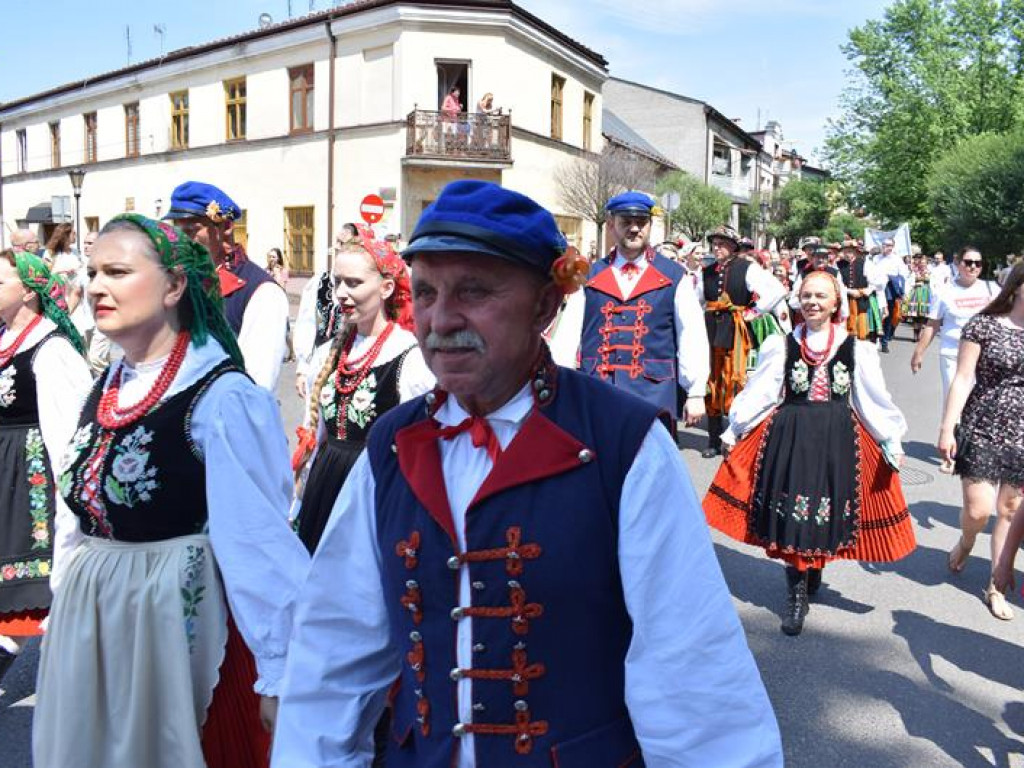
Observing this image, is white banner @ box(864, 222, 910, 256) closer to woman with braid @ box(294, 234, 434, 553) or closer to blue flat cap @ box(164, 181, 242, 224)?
blue flat cap @ box(164, 181, 242, 224)

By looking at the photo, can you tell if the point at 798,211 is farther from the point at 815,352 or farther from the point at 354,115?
the point at 815,352

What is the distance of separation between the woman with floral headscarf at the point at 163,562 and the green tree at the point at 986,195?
35.0 m

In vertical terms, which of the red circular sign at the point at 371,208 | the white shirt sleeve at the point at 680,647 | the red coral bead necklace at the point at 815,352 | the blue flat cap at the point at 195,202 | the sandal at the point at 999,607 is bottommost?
the sandal at the point at 999,607

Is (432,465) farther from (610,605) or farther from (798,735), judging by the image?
(798,735)

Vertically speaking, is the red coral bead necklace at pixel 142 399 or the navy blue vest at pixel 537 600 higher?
the red coral bead necklace at pixel 142 399

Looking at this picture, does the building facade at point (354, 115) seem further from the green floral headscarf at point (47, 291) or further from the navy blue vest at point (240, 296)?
the green floral headscarf at point (47, 291)

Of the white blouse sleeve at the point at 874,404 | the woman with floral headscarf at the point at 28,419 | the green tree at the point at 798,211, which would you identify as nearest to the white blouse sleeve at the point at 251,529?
the woman with floral headscarf at the point at 28,419

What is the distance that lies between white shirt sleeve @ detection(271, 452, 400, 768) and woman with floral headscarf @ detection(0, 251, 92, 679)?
2100 millimetres

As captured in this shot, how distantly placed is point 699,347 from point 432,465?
15.4ft

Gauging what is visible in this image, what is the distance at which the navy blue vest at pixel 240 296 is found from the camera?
4.80m

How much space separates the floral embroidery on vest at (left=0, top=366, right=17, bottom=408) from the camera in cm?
366

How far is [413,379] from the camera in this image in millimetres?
3631

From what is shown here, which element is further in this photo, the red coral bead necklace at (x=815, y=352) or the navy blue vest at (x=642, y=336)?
the navy blue vest at (x=642, y=336)

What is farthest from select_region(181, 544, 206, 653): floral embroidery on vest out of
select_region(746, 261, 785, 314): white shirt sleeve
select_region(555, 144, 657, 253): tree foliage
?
select_region(555, 144, 657, 253): tree foliage
